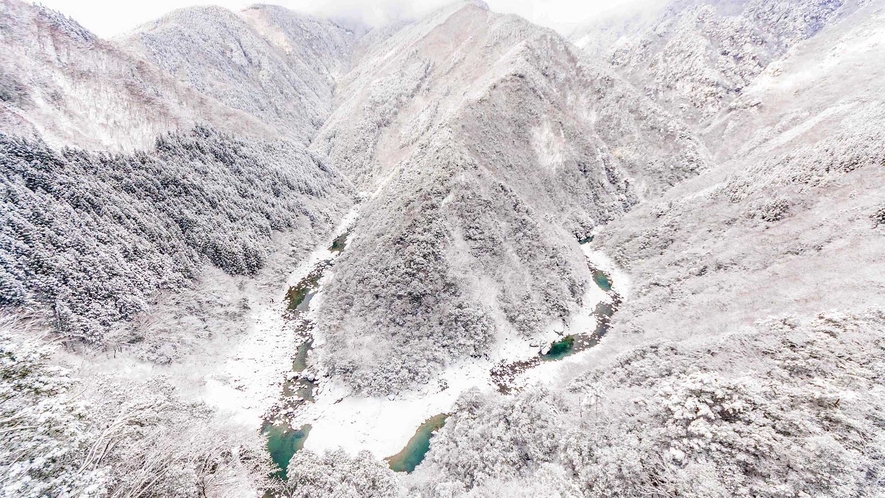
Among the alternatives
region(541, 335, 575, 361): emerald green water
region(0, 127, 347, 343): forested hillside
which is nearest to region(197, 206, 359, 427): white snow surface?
region(0, 127, 347, 343): forested hillside

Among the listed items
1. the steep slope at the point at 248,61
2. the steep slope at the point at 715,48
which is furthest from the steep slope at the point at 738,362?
the steep slope at the point at 248,61

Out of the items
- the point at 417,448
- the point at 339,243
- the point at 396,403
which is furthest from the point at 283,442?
the point at 339,243

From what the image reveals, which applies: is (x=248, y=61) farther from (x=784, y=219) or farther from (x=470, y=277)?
(x=784, y=219)

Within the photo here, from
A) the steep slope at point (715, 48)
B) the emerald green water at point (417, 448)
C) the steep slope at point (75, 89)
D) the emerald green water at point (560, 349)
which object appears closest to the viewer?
the emerald green water at point (417, 448)

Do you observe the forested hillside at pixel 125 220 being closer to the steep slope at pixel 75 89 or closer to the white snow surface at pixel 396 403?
the steep slope at pixel 75 89

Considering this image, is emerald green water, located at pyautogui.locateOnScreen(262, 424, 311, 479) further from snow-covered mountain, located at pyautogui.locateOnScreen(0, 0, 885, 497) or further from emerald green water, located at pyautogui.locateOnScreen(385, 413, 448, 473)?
emerald green water, located at pyautogui.locateOnScreen(385, 413, 448, 473)

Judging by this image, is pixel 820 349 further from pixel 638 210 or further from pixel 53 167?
pixel 53 167
